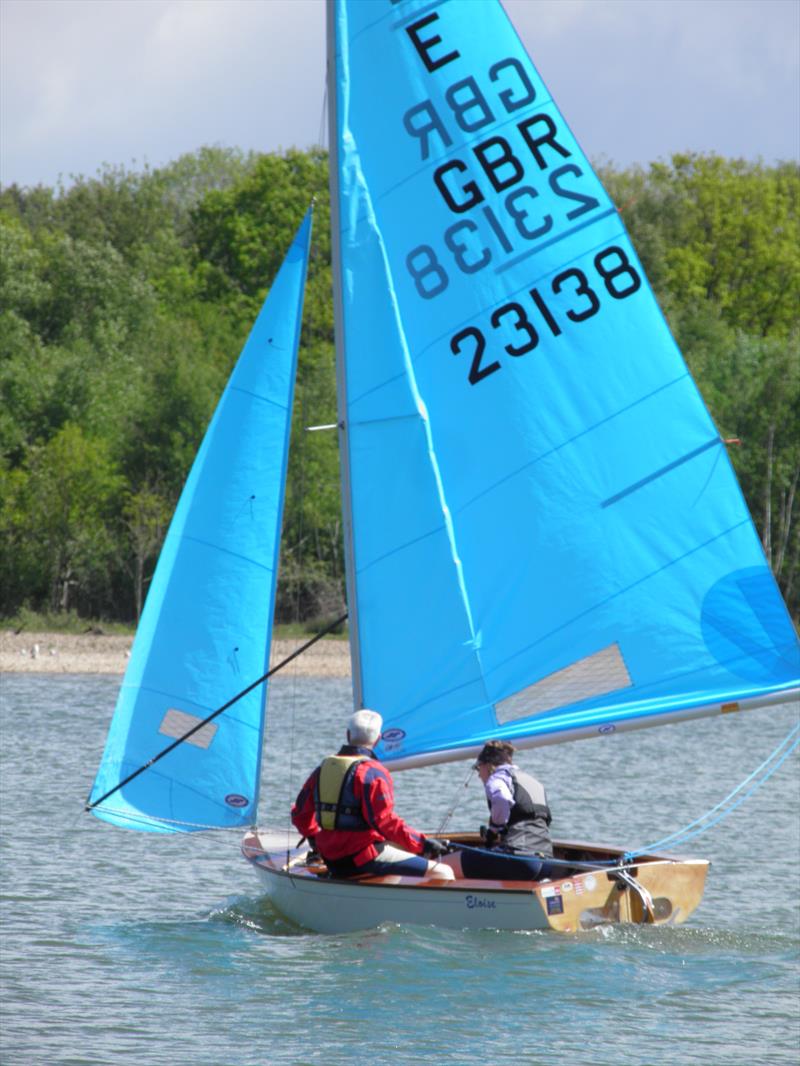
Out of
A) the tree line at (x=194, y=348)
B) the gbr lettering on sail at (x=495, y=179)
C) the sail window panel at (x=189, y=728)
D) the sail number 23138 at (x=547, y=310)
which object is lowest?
the sail window panel at (x=189, y=728)

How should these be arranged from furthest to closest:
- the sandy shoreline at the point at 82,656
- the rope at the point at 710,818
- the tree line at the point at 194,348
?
the tree line at the point at 194,348 < the sandy shoreline at the point at 82,656 < the rope at the point at 710,818

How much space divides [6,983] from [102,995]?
564 millimetres

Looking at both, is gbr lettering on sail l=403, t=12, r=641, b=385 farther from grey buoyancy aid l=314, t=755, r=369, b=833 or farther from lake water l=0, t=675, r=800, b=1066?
lake water l=0, t=675, r=800, b=1066

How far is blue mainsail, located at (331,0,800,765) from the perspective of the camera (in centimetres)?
1007

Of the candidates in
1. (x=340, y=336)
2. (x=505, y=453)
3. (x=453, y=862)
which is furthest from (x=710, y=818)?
(x=340, y=336)

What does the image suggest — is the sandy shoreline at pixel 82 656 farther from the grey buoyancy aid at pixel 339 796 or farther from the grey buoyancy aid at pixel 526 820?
the grey buoyancy aid at pixel 339 796

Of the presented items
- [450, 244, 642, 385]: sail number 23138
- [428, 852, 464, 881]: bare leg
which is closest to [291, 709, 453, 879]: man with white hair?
[428, 852, 464, 881]: bare leg

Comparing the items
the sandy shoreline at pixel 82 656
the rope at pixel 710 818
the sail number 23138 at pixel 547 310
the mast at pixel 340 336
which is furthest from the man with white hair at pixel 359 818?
the sandy shoreline at pixel 82 656

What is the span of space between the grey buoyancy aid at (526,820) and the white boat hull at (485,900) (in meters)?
0.31

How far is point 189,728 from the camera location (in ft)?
34.8

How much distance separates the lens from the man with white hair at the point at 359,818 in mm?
9469

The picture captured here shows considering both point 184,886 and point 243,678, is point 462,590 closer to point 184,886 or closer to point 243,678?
point 243,678

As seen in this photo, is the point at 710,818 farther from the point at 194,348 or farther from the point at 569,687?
the point at 194,348

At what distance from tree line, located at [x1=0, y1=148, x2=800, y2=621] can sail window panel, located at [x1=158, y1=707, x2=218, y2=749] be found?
2101 cm
